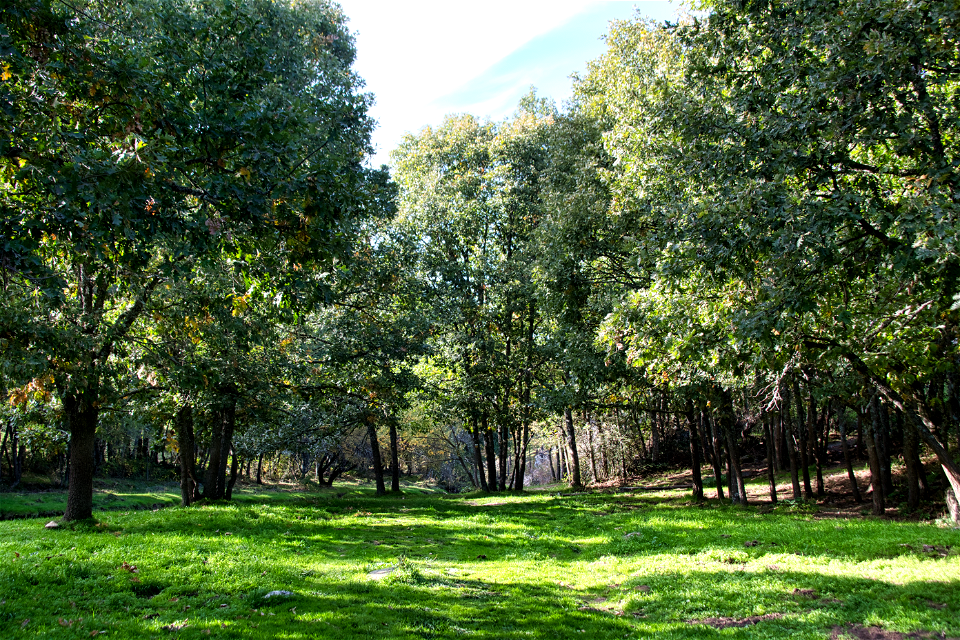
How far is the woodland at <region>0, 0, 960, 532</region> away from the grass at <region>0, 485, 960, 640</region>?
295 cm

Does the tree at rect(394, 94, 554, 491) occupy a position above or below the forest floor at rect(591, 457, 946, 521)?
above

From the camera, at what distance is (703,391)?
17.0 meters

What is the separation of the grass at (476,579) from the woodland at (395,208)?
2.95 meters

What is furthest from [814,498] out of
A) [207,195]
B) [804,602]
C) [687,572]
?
[207,195]

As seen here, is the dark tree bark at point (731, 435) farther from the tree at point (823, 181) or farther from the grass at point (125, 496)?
the grass at point (125, 496)

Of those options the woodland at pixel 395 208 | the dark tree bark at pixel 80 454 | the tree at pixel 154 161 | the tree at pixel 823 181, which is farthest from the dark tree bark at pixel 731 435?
Answer: the dark tree bark at pixel 80 454

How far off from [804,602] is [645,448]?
36.8 m

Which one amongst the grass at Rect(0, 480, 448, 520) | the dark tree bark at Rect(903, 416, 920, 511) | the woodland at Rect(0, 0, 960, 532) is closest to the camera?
the woodland at Rect(0, 0, 960, 532)

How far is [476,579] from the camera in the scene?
10.6 metres

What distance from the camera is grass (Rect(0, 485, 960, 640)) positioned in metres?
7.36

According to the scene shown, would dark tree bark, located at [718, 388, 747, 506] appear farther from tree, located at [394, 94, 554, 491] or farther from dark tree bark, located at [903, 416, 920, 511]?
tree, located at [394, 94, 554, 491]

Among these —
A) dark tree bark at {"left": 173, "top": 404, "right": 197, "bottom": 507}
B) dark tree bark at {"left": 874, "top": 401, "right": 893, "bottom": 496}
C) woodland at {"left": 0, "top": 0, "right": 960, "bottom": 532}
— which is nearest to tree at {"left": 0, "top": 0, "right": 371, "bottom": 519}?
woodland at {"left": 0, "top": 0, "right": 960, "bottom": 532}

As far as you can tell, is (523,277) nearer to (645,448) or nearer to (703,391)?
(703,391)

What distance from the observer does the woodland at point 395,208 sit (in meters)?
6.66
